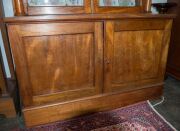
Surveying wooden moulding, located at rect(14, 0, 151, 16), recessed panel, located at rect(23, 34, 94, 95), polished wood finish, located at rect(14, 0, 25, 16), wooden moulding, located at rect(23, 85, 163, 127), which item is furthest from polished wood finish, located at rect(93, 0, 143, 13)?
wooden moulding, located at rect(23, 85, 163, 127)

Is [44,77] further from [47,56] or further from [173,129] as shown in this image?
[173,129]

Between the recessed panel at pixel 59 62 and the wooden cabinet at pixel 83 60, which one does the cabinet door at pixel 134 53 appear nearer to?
the wooden cabinet at pixel 83 60

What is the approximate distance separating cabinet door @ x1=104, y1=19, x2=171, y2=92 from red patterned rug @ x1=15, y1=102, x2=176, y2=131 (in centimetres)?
22

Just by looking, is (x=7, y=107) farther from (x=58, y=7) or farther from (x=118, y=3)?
(x=118, y=3)

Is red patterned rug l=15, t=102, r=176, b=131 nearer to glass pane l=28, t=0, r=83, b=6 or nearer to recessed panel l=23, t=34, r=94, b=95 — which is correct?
recessed panel l=23, t=34, r=94, b=95

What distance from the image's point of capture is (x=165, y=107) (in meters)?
1.50

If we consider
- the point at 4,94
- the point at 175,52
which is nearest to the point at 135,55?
the point at 175,52

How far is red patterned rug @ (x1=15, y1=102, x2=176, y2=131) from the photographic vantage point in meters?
1.24

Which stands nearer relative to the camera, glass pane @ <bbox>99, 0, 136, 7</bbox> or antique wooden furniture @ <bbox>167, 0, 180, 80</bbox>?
glass pane @ <bbox>99, 0, 136, 7</bbox>

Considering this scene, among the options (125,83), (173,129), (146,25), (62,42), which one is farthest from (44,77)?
(173,129)

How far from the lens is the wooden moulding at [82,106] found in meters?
1.24

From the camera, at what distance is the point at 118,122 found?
131cm

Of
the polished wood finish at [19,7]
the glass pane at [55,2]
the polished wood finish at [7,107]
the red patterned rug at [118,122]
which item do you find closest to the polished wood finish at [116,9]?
the glass pane at [55,2]

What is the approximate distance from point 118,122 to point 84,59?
58 cm
